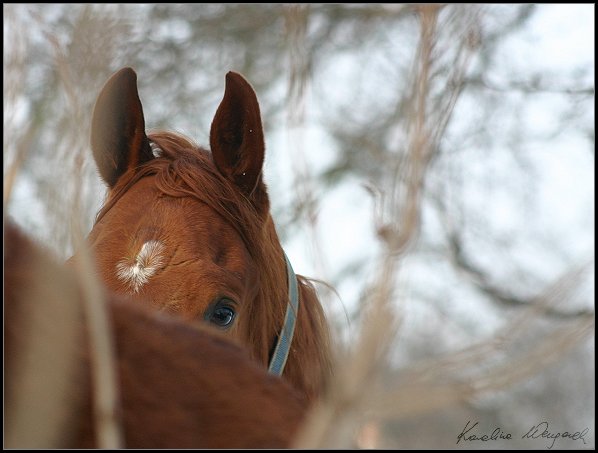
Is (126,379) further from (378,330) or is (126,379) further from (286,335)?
(286,335)

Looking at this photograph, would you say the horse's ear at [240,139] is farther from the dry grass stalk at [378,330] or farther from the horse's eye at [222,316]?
the dry grass stalk at [378,330]

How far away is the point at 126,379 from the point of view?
3.10 ft

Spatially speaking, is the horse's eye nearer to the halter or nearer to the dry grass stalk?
the halter

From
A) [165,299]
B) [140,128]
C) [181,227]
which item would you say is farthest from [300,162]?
[140,128]

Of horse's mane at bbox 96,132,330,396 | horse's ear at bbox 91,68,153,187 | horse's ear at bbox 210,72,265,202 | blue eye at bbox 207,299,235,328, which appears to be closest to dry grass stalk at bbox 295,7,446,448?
blue eye at bbox 207,299,235,328

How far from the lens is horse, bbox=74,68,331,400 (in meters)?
1.92

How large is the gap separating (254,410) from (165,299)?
0.90 metres

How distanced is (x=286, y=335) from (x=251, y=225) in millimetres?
343

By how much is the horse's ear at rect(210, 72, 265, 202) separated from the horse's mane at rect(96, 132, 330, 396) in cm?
4

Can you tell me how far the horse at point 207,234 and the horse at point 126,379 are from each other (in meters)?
0.83

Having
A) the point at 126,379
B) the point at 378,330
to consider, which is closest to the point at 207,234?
the point at 126,379

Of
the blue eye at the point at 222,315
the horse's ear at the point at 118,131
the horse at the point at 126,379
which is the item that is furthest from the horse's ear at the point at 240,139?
the horse at the point at 126,379

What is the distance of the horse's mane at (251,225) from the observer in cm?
217

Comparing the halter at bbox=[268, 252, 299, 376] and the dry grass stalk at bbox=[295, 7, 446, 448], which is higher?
the halter at bbox=[268, 252, 299, 376]
